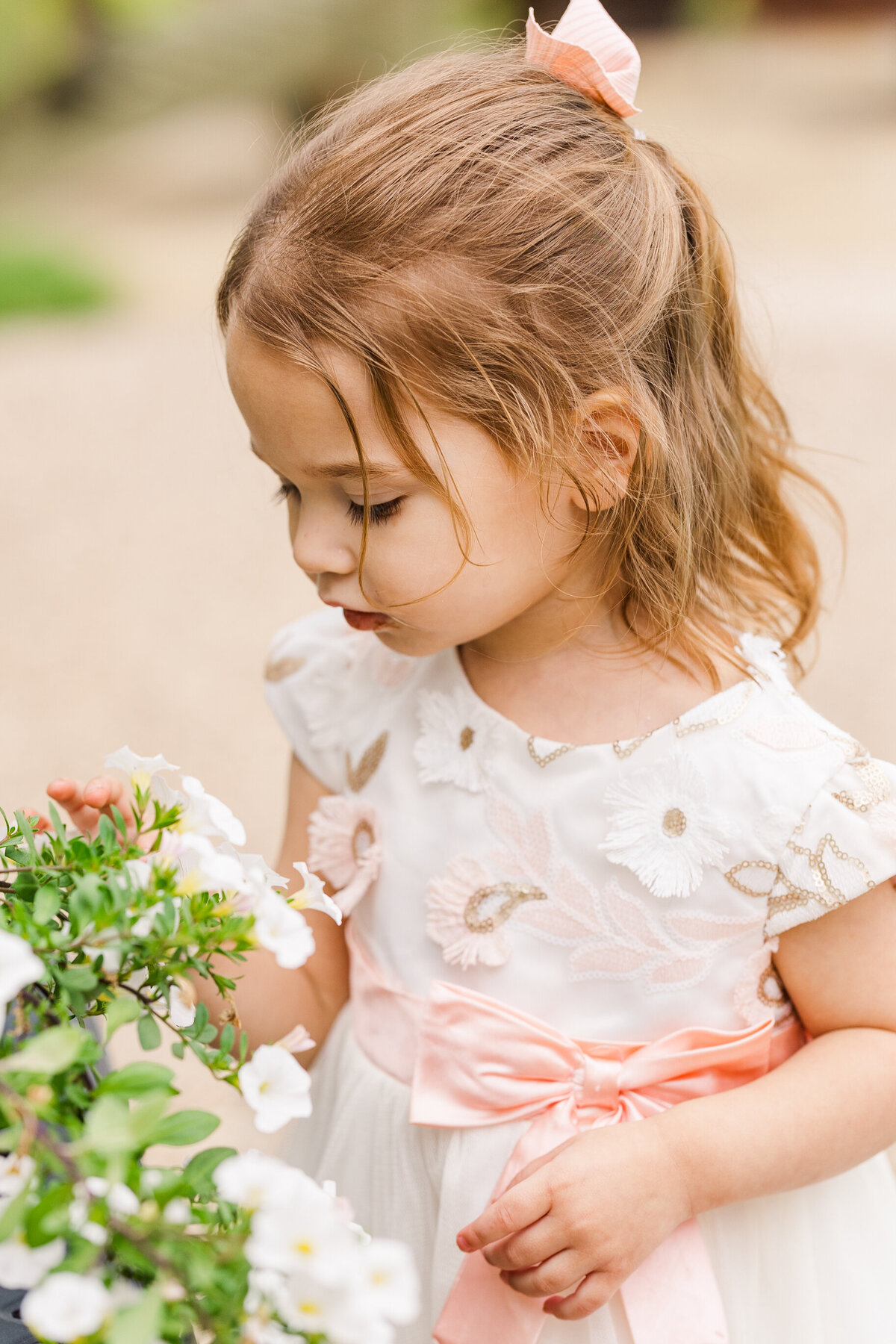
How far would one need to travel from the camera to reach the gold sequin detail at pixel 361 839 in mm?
1050

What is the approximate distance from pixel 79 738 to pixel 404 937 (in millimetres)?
1592

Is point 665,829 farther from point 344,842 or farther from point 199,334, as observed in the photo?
point 199,334

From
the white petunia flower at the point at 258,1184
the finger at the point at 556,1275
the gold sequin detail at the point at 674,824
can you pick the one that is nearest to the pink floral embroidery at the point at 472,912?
the gold sequin detail at the point at 674,824

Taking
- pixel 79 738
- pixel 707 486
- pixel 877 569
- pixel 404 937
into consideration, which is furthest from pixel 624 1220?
pixel 877 569

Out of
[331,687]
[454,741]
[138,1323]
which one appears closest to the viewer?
[138,1323]

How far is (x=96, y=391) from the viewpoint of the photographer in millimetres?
3965

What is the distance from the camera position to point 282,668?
45.9 inches

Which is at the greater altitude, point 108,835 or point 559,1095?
point 108,835

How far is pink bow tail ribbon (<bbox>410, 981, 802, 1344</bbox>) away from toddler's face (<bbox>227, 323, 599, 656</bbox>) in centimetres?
29

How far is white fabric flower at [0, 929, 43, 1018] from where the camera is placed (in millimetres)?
410

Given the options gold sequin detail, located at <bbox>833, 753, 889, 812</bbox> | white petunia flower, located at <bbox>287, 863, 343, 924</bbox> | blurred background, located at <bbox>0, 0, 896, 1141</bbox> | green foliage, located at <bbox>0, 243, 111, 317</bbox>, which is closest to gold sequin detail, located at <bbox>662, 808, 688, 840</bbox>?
gold sequin detail, located at <bbox>833, 753, 889, 812</bbox>

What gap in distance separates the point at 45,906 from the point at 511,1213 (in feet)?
1.43

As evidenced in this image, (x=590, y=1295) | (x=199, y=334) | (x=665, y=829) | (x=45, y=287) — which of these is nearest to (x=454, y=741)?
(x=665, y=829)

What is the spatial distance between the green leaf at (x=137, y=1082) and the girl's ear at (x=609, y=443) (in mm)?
561
